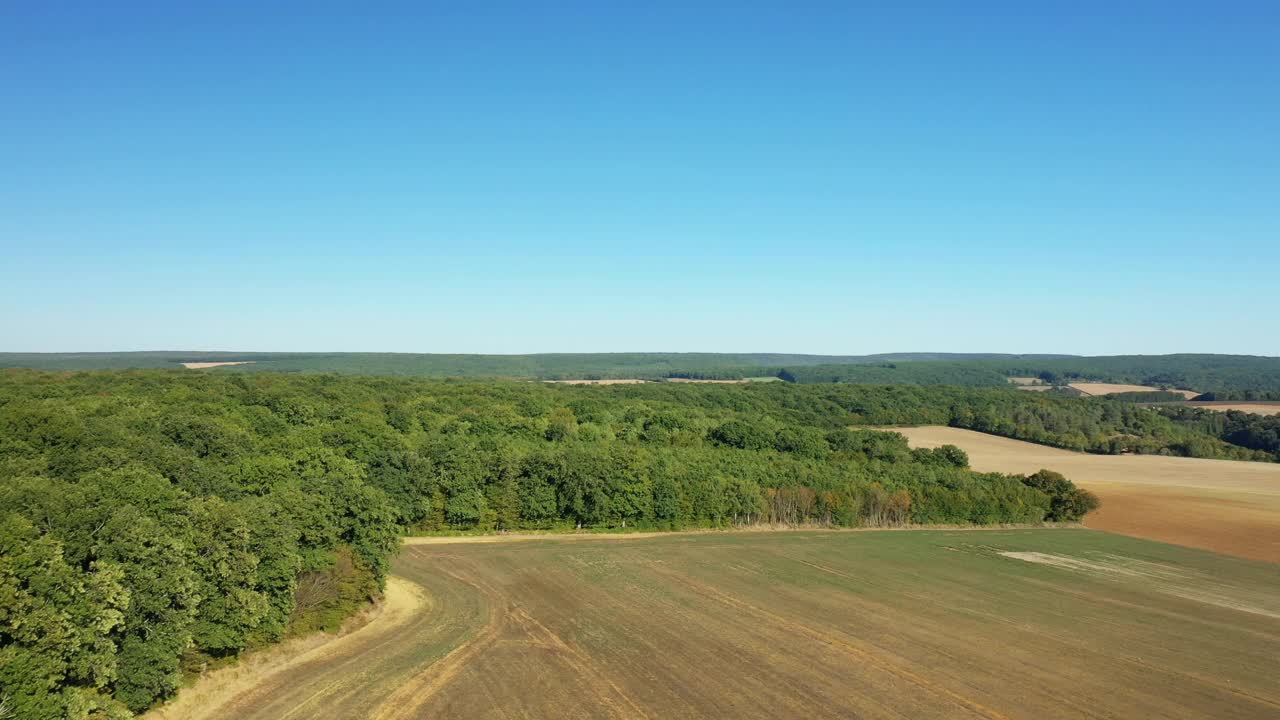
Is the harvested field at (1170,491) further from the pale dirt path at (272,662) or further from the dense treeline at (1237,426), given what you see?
the pale dirt path at (272,662)

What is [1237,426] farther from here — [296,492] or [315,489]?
[296,492]

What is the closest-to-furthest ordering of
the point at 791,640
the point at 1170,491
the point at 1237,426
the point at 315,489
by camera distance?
the point at 791,640
the point at 315,489
the point at 1170,491
the point at 1237,426

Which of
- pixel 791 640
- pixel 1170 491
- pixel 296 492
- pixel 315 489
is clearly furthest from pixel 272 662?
pixel 1170 491

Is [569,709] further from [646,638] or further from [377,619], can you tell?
[377,619]

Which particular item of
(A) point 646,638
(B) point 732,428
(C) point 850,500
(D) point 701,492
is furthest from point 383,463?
(B) point 732,428

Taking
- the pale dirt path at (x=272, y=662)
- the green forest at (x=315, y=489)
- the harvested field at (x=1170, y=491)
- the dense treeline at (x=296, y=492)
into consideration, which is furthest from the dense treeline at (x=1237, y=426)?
the pale dirt path at (x=272, y=662)

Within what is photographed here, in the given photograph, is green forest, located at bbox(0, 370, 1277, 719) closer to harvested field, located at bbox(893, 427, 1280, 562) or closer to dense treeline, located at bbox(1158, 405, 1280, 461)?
dense treeline, located at bbox(1158, 405, 1280, 461)
